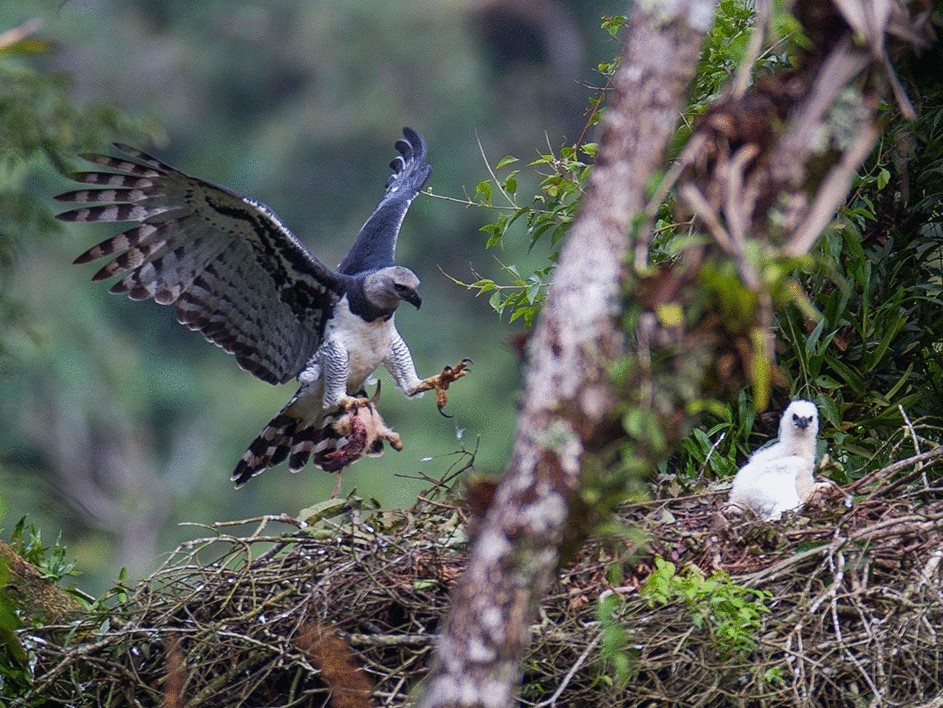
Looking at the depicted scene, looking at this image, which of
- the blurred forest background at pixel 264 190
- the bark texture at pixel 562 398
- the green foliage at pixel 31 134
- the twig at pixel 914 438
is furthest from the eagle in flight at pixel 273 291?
the blurred forest background at pixel 264 190

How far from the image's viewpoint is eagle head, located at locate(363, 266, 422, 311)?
5469 millimetres

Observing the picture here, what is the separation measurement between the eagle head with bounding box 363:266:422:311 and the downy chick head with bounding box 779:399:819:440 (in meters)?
1.75

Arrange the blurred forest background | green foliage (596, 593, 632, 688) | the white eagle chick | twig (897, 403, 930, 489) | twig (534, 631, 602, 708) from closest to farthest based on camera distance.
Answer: green foliage (596, 593, 632, 688)
twig (534, 631, 602, 708)
twig (897, 403, 930, 489)
the white eagle chick
the blurred forest background

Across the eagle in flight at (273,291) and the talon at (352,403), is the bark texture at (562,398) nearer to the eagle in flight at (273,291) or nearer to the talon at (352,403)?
the eagle in flight at (273,291)

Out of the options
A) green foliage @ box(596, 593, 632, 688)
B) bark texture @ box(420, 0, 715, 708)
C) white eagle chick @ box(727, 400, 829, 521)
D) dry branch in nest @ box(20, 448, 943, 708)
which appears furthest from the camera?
white eagle chick @ box(727, 400, 829, 521)

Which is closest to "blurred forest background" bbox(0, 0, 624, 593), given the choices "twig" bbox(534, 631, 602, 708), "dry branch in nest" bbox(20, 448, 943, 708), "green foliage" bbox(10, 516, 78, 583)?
"green foliage" bbox(10, 516, 78, 583)

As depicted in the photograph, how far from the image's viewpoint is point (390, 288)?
550 centimetres

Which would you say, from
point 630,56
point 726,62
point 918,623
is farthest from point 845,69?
point 726,62

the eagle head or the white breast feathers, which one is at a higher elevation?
the eagle head

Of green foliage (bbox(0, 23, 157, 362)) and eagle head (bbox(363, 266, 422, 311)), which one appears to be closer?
green foliage (bbox(0, 23, 157, 362))

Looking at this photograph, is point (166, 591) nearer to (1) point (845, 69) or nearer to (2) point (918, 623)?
(2) point (918, 623)

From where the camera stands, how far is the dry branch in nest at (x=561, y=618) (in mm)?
3352

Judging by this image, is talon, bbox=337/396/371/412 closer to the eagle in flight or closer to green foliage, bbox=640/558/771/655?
the eagle in flight

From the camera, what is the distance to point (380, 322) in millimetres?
5613
